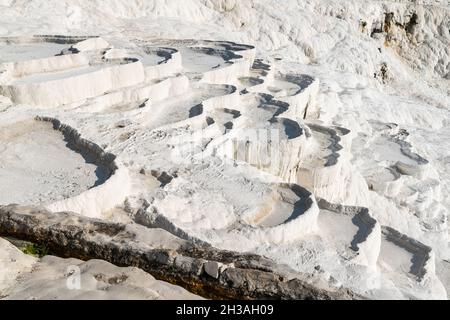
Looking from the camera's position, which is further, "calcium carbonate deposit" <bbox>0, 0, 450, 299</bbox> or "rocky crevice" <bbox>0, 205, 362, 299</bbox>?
"calcium carbonate deposit" <bbox>0, 0, 450, 299</bbox>

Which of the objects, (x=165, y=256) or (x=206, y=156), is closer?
(x=165, y=256)

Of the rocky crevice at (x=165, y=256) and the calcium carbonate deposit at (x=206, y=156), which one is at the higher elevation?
the rocky crevice at (x=165, y=256)

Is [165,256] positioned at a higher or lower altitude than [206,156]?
higher

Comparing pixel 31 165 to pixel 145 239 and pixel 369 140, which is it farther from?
pixel 369 140

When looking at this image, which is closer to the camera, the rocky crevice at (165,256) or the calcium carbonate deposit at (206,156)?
the rocky crevice at (165,256)

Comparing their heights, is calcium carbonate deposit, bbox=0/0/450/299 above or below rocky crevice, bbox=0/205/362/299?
below

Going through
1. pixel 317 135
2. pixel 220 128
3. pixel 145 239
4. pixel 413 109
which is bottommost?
pixel 413 109

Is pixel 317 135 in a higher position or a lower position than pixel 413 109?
higher

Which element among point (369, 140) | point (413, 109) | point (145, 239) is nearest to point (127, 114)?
point (145, 239)
